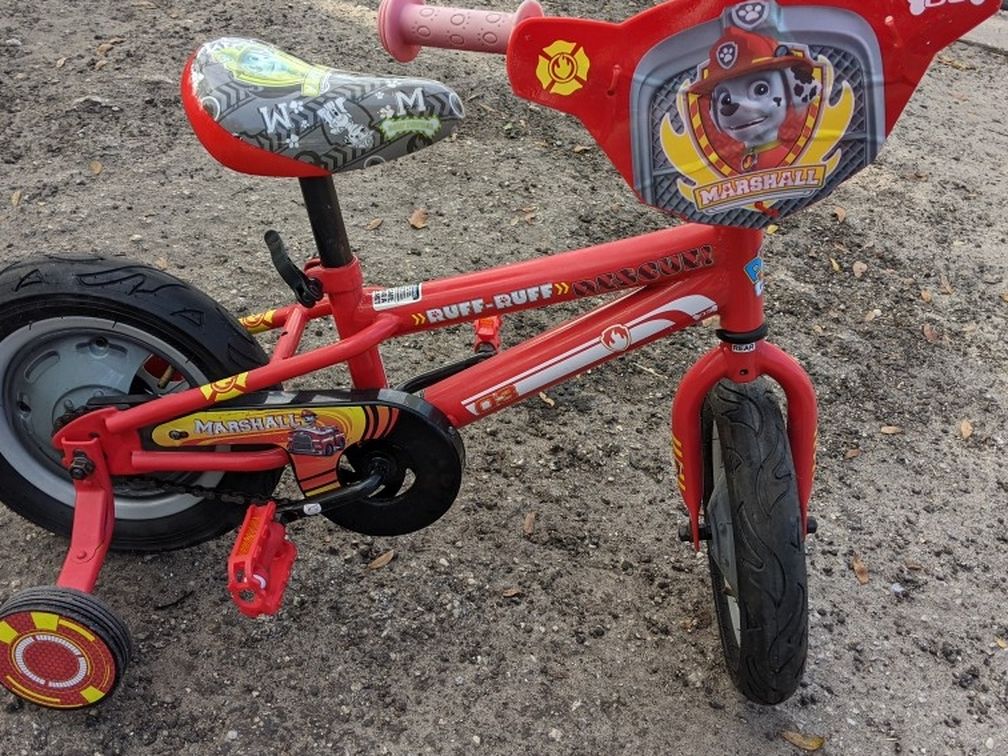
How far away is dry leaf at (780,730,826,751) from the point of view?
2113mm

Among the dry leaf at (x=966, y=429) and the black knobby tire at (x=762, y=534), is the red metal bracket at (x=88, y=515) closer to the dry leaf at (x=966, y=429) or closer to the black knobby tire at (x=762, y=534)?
the black knobby tire at (x=762, y=534)

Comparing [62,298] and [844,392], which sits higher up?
[62,298]

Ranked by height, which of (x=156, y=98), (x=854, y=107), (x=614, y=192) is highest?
(x=854, y=107)

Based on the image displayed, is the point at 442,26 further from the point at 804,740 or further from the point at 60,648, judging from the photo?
the point at 804,740

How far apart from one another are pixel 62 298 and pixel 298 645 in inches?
37.8

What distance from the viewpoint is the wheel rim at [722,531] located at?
2.03 meters

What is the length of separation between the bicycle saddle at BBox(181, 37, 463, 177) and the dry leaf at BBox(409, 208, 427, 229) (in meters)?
1.88

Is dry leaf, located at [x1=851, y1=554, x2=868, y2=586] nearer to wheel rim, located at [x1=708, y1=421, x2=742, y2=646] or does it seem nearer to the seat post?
wheel rim, located at [x1=708, y1=421, x2=742, y2=646]

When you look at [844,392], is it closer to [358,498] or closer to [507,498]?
[507,498]

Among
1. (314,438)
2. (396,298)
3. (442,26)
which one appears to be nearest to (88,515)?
(314,438)

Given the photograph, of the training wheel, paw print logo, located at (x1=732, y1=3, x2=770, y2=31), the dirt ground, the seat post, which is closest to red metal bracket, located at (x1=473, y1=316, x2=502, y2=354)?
the dirt ground

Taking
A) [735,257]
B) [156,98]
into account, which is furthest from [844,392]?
[156,98]

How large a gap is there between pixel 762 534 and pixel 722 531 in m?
0.18

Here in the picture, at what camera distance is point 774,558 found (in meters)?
1.88
